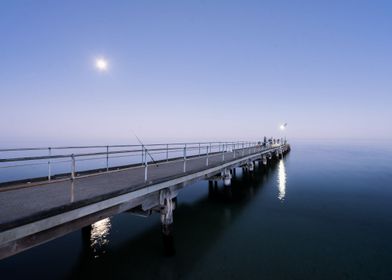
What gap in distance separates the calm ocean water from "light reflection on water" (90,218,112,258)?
Result: 0.05 meters

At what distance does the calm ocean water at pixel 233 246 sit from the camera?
324 inches

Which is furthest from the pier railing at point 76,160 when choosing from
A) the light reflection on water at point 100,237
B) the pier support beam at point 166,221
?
the light reflection on water at point 100,237

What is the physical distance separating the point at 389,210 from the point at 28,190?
72.1 ft

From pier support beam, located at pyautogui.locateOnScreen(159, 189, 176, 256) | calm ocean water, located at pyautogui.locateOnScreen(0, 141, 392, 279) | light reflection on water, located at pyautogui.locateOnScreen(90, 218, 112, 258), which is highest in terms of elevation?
pier support beam, located at pyautogui.locateOnScreen(159, 189, 176, 256)

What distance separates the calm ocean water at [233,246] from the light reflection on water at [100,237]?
0.05 m

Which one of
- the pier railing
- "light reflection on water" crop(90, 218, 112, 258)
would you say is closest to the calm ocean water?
"light reflection on water" crop(90, 218, 112, 258)

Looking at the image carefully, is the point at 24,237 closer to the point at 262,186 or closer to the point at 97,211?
the point at 97,211

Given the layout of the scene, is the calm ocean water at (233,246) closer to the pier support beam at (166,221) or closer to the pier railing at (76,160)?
the pier support beam at (166,221)

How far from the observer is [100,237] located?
436 inches

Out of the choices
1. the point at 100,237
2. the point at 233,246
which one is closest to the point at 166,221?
the point at 233,246

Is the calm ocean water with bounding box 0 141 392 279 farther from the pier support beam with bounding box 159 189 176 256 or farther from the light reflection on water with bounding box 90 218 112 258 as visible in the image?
the pier support beam with bounding box 159 189 176 256

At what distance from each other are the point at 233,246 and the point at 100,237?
6.76 metres

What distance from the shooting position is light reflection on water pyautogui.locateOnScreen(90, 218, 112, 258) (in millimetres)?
9778

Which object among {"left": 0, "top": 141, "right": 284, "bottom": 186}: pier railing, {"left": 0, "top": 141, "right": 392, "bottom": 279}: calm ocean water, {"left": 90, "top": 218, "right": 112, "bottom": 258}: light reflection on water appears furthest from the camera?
{"left": 90, "top": 218, "right": 112, "bottom": 258}: light reflection on water
